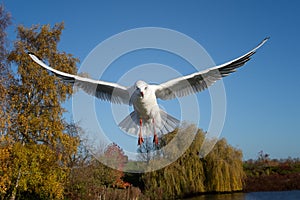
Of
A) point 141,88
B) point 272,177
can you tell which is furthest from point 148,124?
point 272,177

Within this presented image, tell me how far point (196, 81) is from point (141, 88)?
67.2 inches

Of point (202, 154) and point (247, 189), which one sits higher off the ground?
point (202, 154)

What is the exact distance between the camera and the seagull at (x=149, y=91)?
26.0 feet

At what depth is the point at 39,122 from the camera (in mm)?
14039

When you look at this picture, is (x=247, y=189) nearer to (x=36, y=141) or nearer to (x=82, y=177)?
(x=82, y=177)

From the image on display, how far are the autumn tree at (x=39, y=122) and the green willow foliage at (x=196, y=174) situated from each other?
8806mm

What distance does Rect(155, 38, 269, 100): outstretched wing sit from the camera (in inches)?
306

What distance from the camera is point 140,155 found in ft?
80.6

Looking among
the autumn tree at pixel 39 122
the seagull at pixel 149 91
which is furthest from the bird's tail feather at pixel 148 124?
the autumn tree at pixel 39 122

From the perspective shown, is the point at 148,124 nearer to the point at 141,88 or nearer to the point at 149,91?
the point at 149,91

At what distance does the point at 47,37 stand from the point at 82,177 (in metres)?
6.69

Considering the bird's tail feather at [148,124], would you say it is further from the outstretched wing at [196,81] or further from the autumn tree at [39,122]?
the autumn tree at [39,122]

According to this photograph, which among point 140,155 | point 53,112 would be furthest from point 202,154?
point 53,112

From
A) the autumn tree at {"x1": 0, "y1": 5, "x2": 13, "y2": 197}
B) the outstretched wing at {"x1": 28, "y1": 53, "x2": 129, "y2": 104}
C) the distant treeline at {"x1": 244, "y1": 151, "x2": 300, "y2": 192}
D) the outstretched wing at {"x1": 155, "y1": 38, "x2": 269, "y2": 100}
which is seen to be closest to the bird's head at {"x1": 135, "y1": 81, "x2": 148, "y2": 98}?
the outstretched wing at {"x1": 155, "y1": 38, "x2": 269, "y2": 100}
